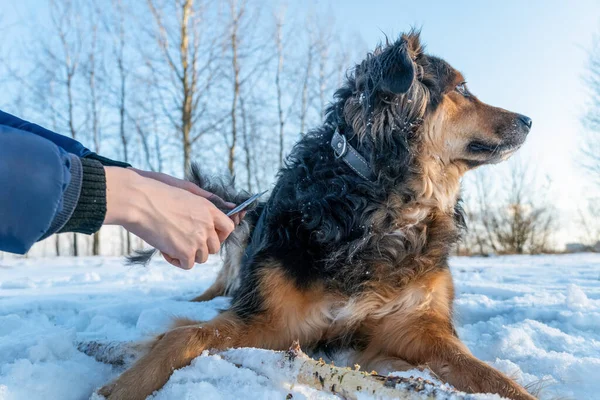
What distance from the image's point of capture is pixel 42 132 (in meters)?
2.24

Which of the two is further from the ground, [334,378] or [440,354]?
[334,378]

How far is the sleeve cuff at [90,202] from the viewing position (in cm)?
127

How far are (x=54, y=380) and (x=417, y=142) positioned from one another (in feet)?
7.50

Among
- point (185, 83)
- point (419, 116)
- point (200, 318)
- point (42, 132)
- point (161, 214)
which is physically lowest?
point (200, 318)

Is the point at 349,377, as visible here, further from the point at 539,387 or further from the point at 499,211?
the point at 499,211

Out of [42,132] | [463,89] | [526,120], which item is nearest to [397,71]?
[463,89]

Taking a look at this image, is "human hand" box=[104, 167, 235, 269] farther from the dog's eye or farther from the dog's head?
the dog's eye

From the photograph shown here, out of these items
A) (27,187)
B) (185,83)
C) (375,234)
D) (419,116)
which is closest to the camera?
(27,187)

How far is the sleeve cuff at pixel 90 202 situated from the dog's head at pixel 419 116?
1.75 m

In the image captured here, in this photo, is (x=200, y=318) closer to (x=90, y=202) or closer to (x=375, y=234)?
(x=375, y=234)

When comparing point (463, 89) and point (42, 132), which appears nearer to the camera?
point (42, 132)

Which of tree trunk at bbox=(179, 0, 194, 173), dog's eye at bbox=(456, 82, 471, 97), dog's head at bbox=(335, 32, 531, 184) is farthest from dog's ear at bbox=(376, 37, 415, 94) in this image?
tree trunk at bbox=(179, 0, 194, 173)

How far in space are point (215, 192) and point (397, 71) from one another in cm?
154

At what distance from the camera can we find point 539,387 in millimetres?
2121
